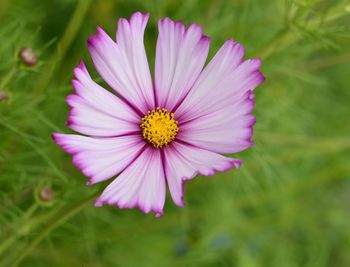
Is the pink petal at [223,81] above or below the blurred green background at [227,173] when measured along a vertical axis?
below

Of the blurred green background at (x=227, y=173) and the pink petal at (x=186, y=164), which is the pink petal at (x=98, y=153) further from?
the blurred green background at (x=227, y=173)

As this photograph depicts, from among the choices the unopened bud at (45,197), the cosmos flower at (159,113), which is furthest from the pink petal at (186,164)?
the unopened bud at (45,197)

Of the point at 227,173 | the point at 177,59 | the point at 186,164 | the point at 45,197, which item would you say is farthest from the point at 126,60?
the point at 227,173

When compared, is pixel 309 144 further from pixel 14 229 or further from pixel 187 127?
pixel 14 229

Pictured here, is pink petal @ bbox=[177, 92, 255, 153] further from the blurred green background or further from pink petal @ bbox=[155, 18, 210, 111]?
the blurred green background

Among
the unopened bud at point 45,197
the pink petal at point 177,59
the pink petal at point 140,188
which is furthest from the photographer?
the unopened bud at point 45,197

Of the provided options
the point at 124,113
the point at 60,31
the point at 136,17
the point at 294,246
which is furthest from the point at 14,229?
the point at 294,246

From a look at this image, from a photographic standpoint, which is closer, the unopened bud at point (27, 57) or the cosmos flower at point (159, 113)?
the cosmos flower at point (159, 113)
